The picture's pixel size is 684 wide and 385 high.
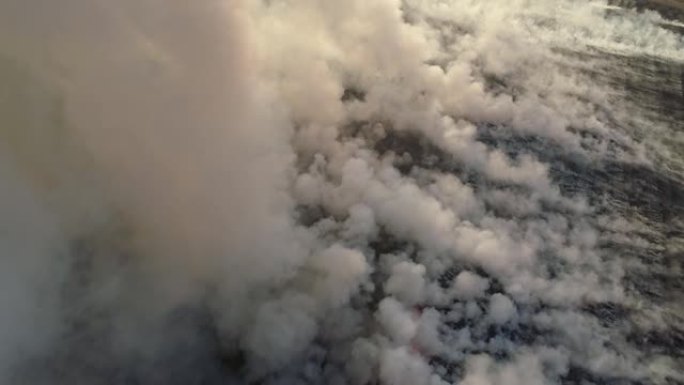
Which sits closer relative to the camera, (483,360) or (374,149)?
(483,360)

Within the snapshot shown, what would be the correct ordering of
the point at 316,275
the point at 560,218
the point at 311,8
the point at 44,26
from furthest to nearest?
the point at 311,8
the point at 560,218
the point at 316,275
the point at 44,26

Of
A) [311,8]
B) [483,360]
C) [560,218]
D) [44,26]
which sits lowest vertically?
[483,360]

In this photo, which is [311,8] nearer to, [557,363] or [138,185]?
[138,185]

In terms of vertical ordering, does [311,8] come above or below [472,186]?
above

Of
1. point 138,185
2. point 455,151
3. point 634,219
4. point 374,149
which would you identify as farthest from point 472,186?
point 138,185

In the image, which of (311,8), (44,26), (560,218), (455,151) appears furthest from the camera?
(311,8)

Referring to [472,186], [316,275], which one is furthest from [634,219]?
[316,275]
